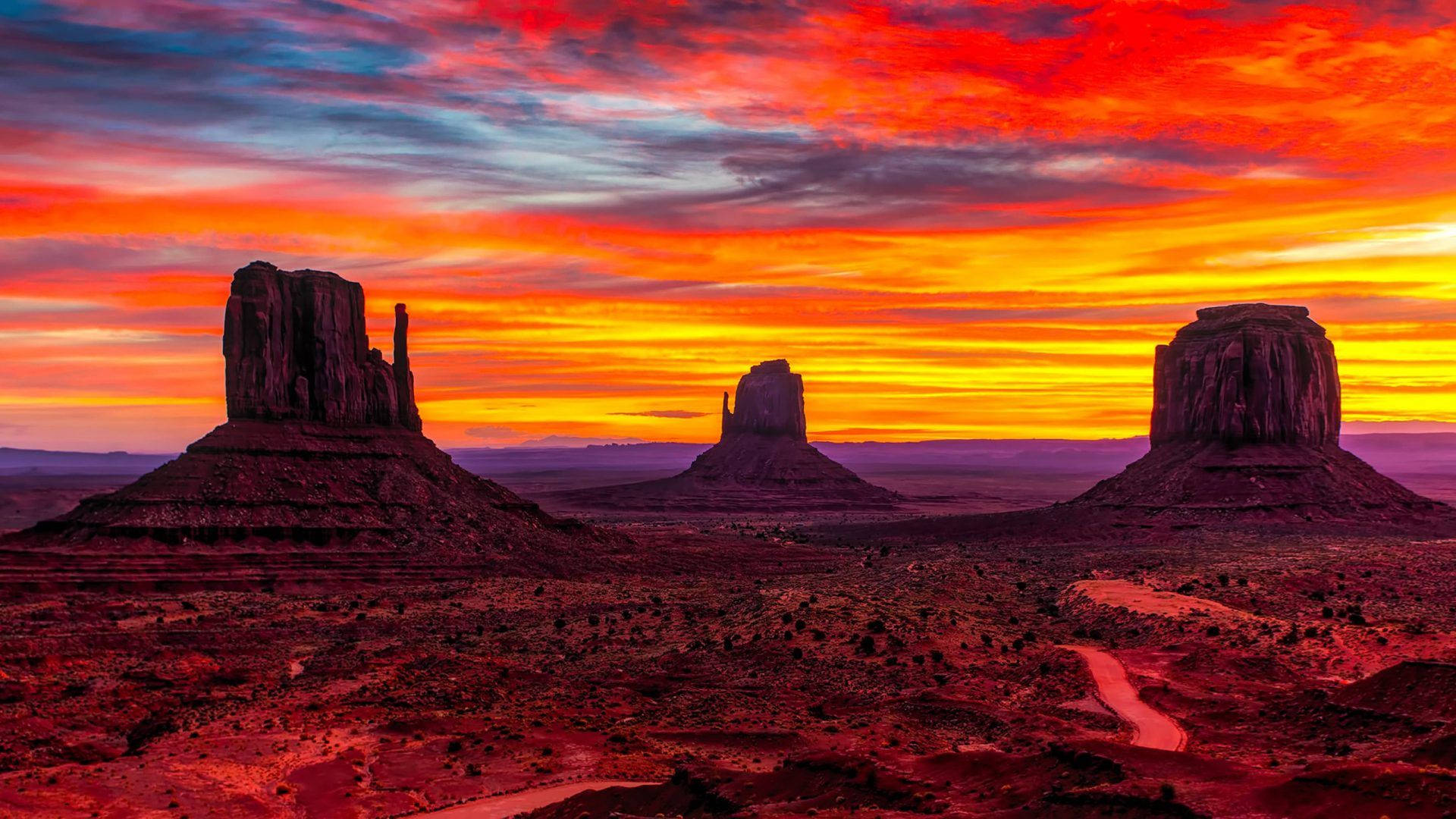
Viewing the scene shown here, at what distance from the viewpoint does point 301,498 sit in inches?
3696

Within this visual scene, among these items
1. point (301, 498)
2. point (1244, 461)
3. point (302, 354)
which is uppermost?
point (302, 354)

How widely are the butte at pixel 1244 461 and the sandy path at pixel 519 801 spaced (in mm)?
95553

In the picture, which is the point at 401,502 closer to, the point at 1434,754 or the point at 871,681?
the point at 871,681

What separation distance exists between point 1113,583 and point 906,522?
265 feet

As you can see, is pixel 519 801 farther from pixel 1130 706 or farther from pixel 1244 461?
pixel 1244 461

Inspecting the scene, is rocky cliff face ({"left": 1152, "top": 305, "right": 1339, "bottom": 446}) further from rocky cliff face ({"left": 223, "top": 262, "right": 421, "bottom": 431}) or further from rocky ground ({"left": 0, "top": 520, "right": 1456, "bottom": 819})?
rocky cliff face ({"left": 223, "top": 262, "right": 421, "bottom": 431})

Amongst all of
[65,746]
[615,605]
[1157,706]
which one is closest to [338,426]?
[615,605]

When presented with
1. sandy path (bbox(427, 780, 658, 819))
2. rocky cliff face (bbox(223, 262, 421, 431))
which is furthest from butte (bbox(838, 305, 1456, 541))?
sandy path (bbox(427, 780, 658, 819))

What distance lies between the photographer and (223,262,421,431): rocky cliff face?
331ft

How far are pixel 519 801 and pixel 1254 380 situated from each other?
396ft

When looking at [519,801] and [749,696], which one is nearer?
[519,801]

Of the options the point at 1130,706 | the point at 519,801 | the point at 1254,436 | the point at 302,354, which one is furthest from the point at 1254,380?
the point at 519,801

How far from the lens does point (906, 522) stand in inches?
6403

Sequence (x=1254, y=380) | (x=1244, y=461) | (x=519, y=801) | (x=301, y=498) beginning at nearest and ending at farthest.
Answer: (x=519, y=801) → (x=301, y=498) → (x=1244, y=461) → (x=1254, y=380)
